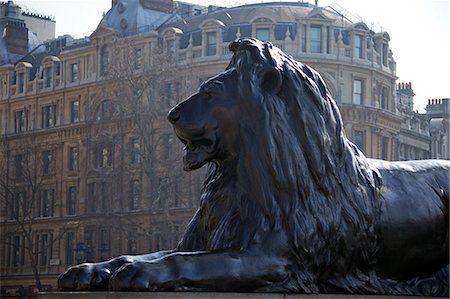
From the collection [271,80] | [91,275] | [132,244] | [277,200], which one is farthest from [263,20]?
[91,275]

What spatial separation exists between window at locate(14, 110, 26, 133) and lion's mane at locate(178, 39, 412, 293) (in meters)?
63.2

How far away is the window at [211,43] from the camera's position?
56.8 metres

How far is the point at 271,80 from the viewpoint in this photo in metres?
5.83

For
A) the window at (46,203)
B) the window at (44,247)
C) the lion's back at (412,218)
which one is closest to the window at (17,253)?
the window at (44,247)

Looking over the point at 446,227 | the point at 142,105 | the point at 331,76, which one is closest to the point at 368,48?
the point at 331,76

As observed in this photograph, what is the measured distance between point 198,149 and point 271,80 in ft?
1.71

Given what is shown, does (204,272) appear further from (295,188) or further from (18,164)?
(18,164)

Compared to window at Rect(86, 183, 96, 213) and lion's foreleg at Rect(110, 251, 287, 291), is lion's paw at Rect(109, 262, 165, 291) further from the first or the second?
window at Rect(86, 183, 96, 213)

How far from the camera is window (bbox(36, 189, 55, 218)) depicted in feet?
213

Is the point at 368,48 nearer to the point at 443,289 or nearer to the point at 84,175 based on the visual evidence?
the point at 84,175

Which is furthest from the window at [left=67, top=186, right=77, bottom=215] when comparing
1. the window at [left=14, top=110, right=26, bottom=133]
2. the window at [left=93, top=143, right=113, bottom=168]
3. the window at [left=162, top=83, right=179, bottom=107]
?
the window at [left=162, top=83, right=179, bottom=107]

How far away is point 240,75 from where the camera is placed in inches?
227

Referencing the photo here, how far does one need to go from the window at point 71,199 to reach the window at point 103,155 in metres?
4.17

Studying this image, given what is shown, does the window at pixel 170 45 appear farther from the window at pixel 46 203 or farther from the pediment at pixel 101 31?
the window at pixel 46 203
